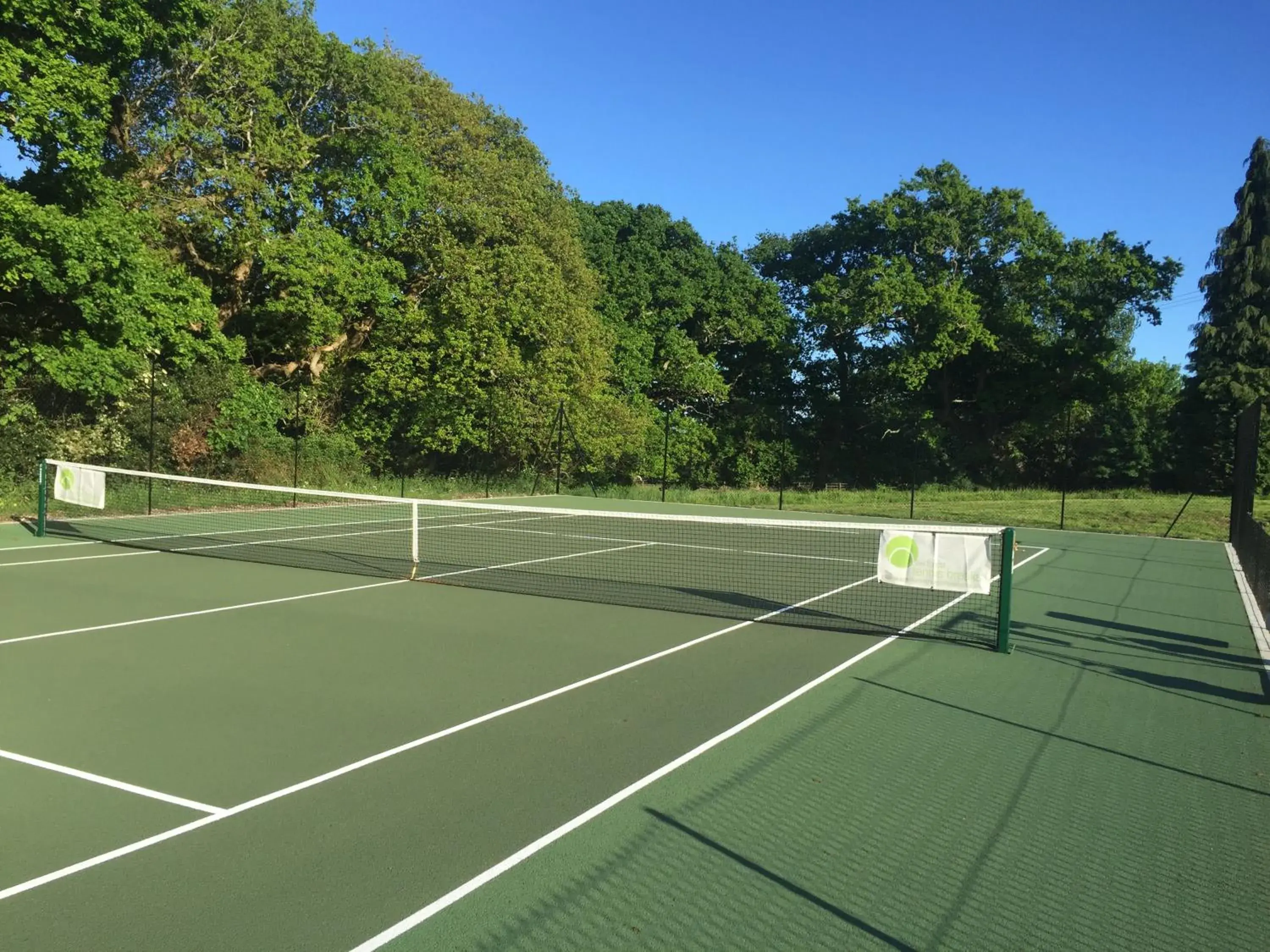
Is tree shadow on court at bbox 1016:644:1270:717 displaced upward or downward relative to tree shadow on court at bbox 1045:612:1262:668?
downward

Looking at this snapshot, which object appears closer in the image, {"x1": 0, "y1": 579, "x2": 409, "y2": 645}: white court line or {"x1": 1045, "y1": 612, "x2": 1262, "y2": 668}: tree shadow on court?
{"x1": 0, "y1": 579, "x2": 409, "y2": 645}: white court line

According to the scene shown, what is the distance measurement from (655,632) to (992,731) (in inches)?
149

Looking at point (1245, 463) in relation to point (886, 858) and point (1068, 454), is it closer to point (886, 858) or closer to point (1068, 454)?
point (886, 858)

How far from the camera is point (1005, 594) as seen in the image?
8.28 metres

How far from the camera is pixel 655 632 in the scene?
9031 mm

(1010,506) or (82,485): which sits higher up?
(82,485)

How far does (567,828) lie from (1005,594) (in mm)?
5570

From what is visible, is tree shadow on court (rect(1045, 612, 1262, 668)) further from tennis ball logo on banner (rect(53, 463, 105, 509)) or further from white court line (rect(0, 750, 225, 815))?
tennis ball logo on banner (rect(53, 463, 105, 509))

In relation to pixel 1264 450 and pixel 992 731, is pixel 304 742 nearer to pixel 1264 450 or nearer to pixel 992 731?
pixel 992 731

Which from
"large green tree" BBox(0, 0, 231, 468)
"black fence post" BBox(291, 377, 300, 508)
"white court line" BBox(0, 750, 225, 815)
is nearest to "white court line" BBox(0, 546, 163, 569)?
"large green tree" BBox(0, 0, 231, 468)

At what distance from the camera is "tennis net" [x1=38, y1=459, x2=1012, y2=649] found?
1001 cm

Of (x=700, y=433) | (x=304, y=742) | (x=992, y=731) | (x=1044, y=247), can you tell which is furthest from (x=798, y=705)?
(x=1044, y=247)

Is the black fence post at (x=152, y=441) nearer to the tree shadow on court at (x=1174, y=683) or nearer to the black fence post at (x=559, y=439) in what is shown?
the black fence post at (x=559, y=439)

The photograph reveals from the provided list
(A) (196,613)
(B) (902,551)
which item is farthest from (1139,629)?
(A) (196,613)
